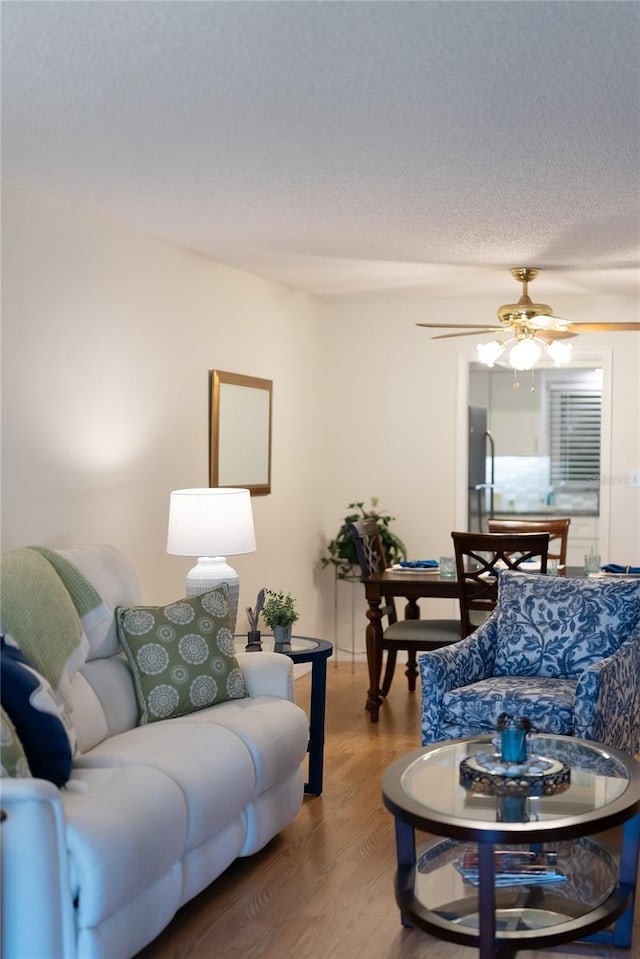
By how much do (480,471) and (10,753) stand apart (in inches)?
239

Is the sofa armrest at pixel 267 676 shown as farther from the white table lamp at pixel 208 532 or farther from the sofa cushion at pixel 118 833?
the sofa cushion at pixel 118 833

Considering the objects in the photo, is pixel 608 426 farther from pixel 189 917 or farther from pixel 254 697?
pixel 189 917

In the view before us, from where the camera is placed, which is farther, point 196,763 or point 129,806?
point 196,763

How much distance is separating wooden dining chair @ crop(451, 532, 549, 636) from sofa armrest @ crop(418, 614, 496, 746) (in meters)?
0.82

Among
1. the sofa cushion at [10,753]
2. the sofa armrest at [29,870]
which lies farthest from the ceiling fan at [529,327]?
the sofa armrest at [29,870]

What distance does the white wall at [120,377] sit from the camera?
438cm

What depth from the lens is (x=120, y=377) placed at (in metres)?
5.12

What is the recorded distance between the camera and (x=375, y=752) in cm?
528

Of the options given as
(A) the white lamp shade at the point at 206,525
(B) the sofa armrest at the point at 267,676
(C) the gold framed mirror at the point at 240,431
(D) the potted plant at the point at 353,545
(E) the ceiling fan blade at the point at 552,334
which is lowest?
(B) the sofa armrest at the point at 267,676

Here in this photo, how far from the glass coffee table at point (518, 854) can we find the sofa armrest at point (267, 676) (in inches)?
35.3

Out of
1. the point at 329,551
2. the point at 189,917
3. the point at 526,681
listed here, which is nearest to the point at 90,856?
the point at 189,917

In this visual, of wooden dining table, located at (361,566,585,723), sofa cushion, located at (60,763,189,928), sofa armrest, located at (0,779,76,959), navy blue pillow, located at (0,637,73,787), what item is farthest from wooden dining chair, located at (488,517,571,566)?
sofa armrest, located at (0,779,76,959)

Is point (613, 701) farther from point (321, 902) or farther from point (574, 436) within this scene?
point (574, 436)

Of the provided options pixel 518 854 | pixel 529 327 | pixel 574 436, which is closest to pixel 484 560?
pixel 529 327
